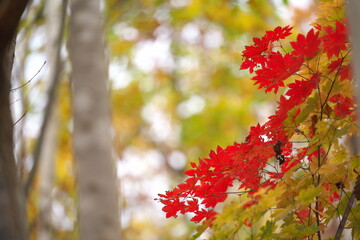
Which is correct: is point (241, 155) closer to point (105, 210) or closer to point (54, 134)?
point (105, 210)

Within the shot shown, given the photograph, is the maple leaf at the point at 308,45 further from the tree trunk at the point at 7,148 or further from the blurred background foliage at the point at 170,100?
the blurred background foliage at the point at 170,100

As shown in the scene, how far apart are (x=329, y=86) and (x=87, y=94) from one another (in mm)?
1414

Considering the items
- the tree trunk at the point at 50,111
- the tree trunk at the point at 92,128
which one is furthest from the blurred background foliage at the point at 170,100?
the tree trunk at the point at 92,128

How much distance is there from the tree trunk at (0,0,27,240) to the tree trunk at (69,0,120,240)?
1105mm

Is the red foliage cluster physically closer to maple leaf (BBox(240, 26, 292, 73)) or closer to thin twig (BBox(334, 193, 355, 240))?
maple leaf (BBox(240, 26, 292, 73))

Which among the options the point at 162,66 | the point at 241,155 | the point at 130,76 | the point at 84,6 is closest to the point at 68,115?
the point at 130,76

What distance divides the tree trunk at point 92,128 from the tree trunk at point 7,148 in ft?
3.62

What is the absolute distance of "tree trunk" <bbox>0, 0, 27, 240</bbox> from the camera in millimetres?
1370

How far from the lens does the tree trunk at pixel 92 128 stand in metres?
2.57

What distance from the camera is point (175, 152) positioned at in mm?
11539

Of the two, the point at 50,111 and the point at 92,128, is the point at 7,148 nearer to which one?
the point at 92,128

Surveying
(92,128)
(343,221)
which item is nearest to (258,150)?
(343,221)

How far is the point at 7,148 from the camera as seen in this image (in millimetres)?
1446

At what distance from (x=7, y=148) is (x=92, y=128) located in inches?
51.6
